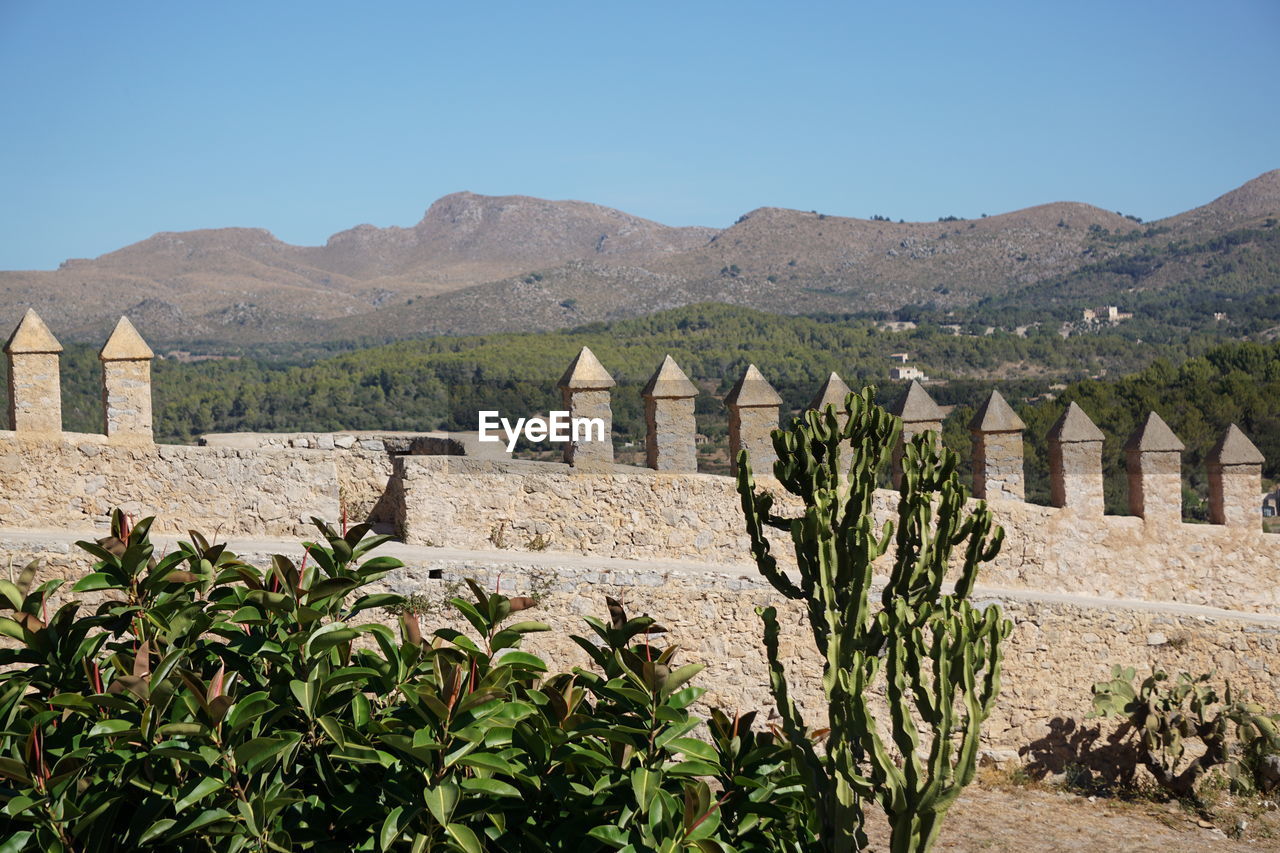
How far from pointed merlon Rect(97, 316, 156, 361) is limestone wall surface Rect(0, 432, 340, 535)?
30.1 inches

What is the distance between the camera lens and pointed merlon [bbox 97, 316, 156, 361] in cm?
1114

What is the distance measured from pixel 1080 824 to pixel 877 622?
4.68m

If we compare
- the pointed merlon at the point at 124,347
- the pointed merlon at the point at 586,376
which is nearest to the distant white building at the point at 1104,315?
the pointed merlon at the point at 586,376

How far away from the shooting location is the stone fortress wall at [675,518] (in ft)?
31.7

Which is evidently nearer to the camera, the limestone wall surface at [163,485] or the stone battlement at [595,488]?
the limestone wall surface at [163,485]

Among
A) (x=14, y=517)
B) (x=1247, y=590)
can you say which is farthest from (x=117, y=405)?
(x=1247, y=590)

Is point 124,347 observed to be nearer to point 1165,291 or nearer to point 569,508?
point 569,508

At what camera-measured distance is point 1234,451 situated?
43.4ft

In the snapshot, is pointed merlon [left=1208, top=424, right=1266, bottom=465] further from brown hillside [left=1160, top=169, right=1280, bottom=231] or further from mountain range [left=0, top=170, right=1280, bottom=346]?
brown hillside [left=1160, top=169, right=1280, bottom=231]

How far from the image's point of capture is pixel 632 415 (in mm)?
23078

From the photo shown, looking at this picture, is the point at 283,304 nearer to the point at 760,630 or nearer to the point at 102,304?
the point at 102,304

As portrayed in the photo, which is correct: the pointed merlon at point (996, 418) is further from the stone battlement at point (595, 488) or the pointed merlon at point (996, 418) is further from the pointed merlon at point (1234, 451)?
the pointed merlon at point (1234, 451)

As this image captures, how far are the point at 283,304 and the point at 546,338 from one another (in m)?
35.1

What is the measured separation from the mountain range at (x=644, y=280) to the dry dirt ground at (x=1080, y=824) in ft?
167
